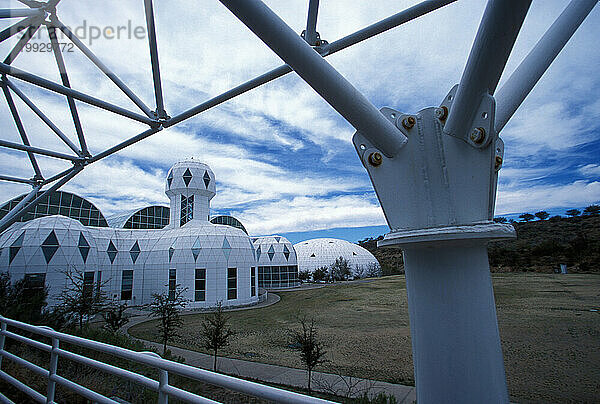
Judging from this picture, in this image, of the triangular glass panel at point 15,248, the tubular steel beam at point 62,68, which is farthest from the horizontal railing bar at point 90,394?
the triangular glass panel at point 15,248

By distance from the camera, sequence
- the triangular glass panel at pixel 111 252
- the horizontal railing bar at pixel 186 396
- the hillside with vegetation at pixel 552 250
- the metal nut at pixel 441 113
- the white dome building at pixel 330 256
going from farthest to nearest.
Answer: the white dome building at pixel 330 256 → the hillside with vegetation at pixel 552 250 → the triangular glass panel at pixel 111 252 → the metal nut at pixel 441 113 → the horizontal railing bar at pixel 186 396

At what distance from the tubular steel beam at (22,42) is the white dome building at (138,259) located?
16.9 metres

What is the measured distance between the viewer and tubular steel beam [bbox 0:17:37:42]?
3.94 m

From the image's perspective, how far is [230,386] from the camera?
4.67ft

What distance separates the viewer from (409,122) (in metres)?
1.68

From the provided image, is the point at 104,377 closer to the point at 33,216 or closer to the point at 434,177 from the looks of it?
the point at 434,177

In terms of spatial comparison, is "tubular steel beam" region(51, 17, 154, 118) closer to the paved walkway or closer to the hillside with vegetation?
the paved walkway

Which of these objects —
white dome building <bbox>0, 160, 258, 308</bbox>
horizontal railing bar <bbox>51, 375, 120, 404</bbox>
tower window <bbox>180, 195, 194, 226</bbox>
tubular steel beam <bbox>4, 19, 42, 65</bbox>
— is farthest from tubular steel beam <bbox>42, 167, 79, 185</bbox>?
tower window <bbox>180, 195, 194, 226</bbox>

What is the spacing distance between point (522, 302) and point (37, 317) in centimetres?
2095

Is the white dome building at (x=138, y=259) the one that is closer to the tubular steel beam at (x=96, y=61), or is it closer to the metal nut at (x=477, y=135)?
the tubular steel beam at (x=96, y=61)

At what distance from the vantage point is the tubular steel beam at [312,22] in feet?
8.82

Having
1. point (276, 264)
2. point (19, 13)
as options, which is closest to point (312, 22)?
point (19, 13)

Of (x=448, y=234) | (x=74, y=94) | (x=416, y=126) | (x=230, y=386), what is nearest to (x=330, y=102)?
(x=416, y=126)

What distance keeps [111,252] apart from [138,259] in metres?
1.87
